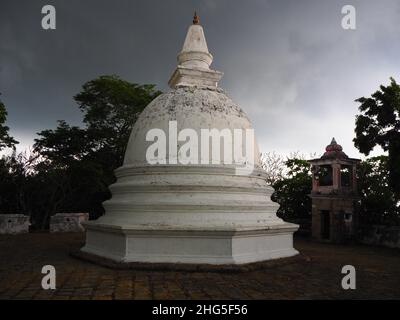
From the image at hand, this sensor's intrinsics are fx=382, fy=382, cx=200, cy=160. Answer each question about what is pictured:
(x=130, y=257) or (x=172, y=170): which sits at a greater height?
(x=172, y=170)

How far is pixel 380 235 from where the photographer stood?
53.7 ft

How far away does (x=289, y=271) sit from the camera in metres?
7.61

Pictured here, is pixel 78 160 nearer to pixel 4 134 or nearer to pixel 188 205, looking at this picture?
pixel 4 134

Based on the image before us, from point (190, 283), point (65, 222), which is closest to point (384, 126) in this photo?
point (190, 283)

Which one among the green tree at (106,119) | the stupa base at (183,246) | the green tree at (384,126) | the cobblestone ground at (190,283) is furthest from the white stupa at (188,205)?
the green tree at (106,119)

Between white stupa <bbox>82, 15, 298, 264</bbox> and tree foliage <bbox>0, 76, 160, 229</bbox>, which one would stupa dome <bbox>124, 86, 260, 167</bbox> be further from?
tree foliage <bbox>0, 76, 160, 229</bbox>

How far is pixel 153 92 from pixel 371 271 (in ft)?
65.0

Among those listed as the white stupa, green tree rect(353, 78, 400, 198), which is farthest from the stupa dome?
green tree rect(353, 78, 400, 198)

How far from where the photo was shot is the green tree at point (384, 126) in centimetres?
1424

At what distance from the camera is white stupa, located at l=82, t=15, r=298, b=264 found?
7.67 m

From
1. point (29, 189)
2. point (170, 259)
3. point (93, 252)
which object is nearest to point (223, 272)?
point (170, 259)

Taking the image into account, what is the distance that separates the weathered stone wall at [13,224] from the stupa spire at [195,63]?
1012 cm

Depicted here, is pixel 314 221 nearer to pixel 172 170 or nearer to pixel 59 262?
pixel 172 170

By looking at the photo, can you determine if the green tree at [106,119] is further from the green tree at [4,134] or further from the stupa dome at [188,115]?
the stupa dome at [188,115]
